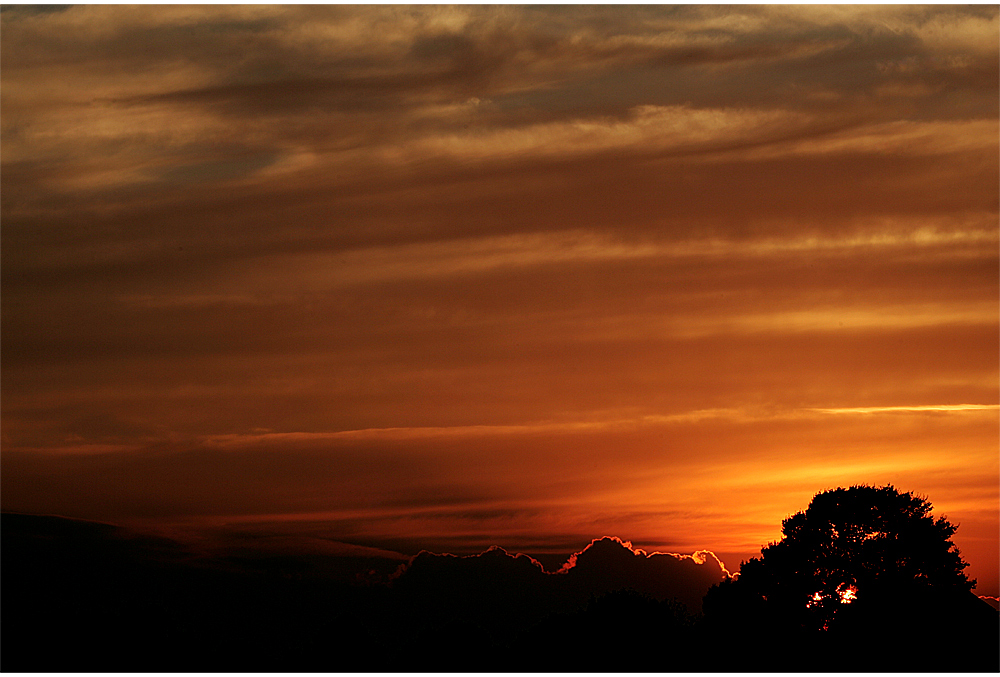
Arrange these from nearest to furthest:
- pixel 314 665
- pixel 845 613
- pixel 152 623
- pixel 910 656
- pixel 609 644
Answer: pixel 910 656
pixel 845 613
pixel 609 644
pixel 152 623
pixel 314 665

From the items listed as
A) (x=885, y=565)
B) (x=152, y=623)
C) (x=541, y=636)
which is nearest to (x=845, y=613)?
(x=885, y=565)

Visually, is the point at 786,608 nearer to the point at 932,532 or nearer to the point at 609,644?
the point at 932,532

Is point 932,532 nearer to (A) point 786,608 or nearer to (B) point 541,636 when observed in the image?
(A) point 786,608

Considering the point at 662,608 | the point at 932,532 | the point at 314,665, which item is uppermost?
the point at 932,532

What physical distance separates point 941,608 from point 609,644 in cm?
2503

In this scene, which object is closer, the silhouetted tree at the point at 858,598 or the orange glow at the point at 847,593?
the silhouetted tree at the point at 858,598

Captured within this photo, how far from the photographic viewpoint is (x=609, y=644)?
7350 centimetres

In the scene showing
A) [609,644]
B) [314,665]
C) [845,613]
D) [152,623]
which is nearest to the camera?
[845,613]

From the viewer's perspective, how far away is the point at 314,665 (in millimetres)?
89438

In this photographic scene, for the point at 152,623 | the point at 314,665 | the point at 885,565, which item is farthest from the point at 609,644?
the point at 152,623

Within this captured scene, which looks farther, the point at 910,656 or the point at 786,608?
the point at 786,608

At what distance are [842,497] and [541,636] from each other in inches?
1019

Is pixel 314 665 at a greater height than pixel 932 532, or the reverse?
pixel 932 532

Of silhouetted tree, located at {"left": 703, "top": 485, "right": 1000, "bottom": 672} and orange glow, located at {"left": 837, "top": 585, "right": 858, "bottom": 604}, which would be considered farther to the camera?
orange glow, located at {"left": 837, "top": 585, "right": 858, "bottom": 604}
